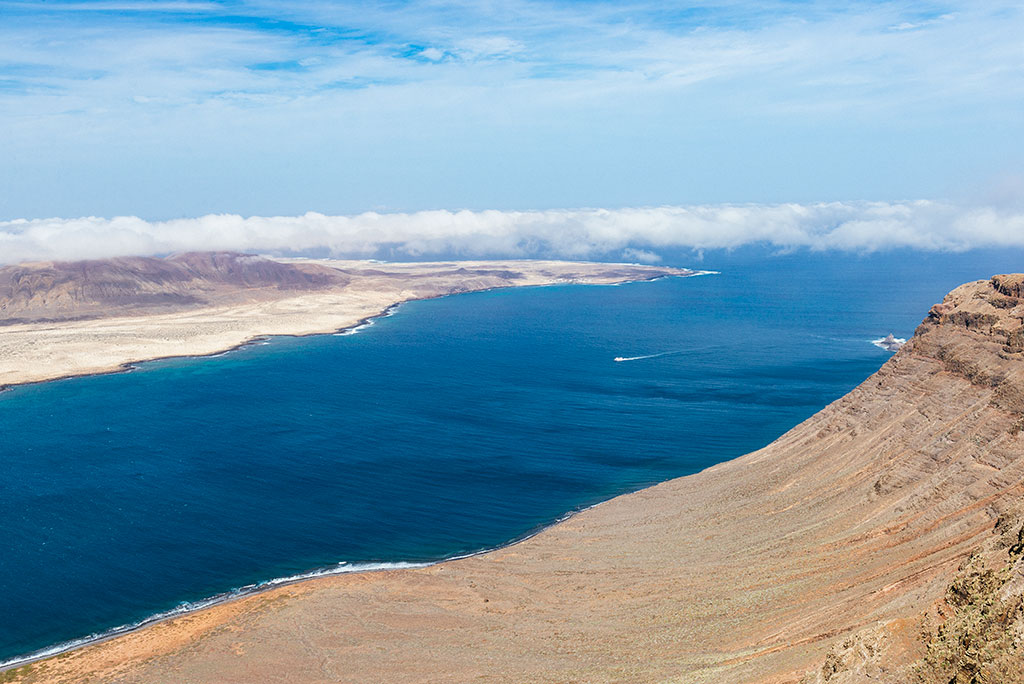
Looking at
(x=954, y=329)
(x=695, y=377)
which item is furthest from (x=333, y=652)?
(x=695, y=377)

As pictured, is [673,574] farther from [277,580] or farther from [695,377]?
[695,377]

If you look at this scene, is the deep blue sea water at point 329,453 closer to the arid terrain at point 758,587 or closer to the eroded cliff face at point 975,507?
the arid terrain at point 758,587

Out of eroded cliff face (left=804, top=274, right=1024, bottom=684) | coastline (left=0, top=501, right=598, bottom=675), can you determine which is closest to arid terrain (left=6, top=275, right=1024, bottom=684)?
eroded cliff face (left=804, top=274, right=1024, bottom=684)

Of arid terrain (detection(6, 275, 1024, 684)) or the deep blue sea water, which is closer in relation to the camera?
arid terrain (detection(6, 275, 1024, 684))

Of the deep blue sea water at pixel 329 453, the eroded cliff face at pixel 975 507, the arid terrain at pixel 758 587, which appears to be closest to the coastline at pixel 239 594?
the deep blue sea water at pixel 329 453

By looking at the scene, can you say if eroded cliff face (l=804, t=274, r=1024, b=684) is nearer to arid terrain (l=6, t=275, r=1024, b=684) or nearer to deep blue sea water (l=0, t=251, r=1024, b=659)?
arid terrain (l=6, t=275, r=1024, b=684)

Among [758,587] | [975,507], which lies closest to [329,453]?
[758,587]

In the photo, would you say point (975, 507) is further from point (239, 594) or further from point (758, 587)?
point (239, 594)

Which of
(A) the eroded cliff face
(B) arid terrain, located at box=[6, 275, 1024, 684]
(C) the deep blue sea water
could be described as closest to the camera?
(A) the eroded cliff face
